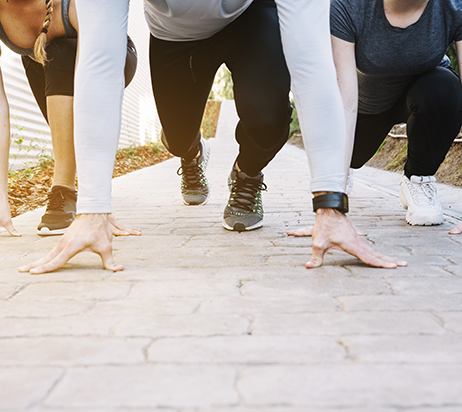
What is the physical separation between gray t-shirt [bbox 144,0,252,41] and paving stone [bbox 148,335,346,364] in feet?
5.28

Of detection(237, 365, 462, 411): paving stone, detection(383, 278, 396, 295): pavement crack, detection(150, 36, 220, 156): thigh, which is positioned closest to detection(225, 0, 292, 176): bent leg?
detection(150, 36, 220, 156): thigh

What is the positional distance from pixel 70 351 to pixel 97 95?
0.97 meters

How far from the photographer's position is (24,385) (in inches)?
39.3

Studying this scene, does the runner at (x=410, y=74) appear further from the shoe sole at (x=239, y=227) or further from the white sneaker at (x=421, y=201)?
the shoe sole at (x=239, y=227)

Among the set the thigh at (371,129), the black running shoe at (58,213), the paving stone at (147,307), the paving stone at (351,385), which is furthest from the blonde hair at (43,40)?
the paving stone at (351,385)

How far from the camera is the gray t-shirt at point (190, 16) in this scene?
2.22m

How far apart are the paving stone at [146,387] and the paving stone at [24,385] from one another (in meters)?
0.03

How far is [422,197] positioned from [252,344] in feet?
7.05

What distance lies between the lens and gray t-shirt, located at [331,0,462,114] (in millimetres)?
2572

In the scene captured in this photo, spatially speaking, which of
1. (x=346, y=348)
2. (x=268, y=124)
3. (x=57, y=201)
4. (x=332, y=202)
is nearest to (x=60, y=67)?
(x=57, y=201)

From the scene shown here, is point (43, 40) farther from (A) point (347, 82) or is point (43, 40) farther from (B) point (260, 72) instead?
(A) point (347, 82)

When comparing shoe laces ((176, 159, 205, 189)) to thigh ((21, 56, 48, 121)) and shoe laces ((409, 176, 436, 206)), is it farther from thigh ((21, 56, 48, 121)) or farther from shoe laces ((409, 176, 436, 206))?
shoe laces ((409, 176, 436, 206))

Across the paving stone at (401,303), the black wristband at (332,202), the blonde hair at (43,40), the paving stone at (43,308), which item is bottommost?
the paving stone at (401,303)

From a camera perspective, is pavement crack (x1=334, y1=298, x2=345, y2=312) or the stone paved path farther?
pavement crack (x1=334, y1=298, x2=345, y2=312)
